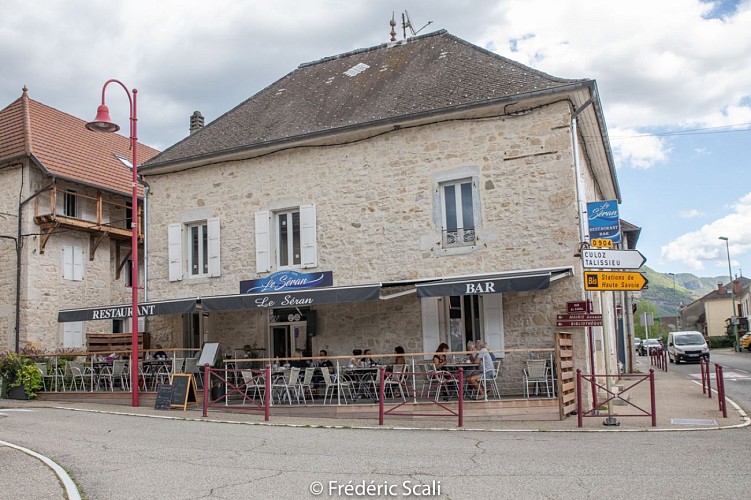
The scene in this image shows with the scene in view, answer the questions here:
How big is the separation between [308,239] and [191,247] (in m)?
3.36

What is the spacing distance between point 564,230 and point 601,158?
508cm

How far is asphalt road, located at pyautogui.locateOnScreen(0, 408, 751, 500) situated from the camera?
19.5ft

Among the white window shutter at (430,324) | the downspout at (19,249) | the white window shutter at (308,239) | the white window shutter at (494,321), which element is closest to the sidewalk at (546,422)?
the white window shutter at (494,321)

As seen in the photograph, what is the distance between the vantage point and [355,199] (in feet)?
48.3

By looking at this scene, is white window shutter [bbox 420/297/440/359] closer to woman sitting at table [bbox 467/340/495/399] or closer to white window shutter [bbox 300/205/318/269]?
woman sitting at table [bbox 467/340/495/399]

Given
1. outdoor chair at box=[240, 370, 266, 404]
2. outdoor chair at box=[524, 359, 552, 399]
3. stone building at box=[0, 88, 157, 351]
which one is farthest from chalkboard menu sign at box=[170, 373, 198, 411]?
stone building at box=[0, 88, 157, 351]

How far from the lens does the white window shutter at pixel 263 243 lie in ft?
50.3

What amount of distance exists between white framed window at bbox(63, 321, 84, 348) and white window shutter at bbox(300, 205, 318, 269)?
9977 mm

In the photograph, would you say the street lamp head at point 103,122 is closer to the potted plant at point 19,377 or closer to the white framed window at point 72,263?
the potted plant at point 19,377

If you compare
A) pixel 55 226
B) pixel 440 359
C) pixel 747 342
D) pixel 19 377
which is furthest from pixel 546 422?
pixel 747 342

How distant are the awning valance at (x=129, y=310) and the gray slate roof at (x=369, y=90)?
363 centimetres

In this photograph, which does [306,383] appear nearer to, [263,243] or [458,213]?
[263,243]

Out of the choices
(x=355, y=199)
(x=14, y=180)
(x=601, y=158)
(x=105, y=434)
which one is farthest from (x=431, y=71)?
(x=14, y=180)

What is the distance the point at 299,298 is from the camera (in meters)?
13.2
